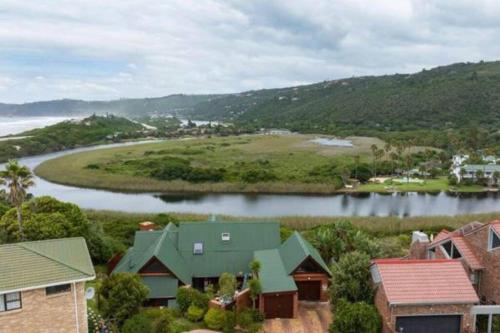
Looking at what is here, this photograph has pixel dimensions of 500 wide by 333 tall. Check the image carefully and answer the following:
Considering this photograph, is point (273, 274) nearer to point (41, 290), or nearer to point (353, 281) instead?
point (353, 281)

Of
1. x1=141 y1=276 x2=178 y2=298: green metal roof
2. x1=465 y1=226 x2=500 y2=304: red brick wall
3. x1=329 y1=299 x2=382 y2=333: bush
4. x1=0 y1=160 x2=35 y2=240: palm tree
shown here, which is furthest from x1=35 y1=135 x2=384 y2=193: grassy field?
x1=329 y1=299 x2=382 y2=333: bush

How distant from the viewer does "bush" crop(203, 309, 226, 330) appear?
73.2 ft

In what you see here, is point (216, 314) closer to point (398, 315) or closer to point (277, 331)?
point (277, 331)

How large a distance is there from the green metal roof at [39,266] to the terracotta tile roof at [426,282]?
13.6m

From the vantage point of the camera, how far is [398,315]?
20141 millimetres

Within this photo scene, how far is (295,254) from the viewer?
26.3 meters

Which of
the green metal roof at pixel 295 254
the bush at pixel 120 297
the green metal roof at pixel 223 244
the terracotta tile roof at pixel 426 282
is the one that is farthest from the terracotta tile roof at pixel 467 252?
the bush at pixel 120 297

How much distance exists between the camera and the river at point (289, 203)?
58.1 metres

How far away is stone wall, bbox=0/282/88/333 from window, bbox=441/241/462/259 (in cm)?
1942

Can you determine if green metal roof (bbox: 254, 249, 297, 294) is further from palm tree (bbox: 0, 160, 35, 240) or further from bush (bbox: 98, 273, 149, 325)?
palm tree (bbox: 0, 160, 35, 240)

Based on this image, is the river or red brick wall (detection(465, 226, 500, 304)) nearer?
red brick wall (detection(465, 226, 500, 304))

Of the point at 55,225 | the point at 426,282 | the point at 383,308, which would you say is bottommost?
the point at 383,308

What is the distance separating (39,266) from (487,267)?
69.8 feet

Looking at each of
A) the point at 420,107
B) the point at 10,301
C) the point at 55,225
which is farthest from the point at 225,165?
the point at 420,107
